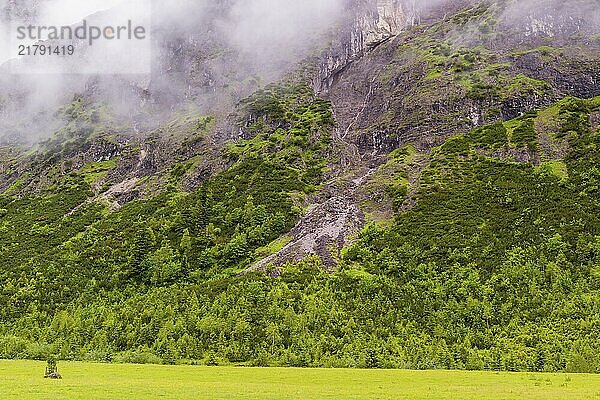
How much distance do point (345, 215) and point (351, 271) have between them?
2079cm

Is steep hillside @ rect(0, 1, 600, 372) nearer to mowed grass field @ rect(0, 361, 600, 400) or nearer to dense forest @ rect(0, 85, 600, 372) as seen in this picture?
dense forest @ rect(0, 85, 600, 372)

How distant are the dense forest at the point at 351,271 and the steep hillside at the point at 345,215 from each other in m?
0.34

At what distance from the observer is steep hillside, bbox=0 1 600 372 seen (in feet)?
220

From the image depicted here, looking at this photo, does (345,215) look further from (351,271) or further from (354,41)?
(354,41)

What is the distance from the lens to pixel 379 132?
140500 millimetres

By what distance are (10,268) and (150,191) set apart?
130 feet

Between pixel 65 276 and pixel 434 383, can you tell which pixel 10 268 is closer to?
pixel 65 276

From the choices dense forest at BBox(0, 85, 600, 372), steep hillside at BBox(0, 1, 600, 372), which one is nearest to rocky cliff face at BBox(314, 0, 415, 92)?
steep hillside at BBox(0, 1, 600, 372)

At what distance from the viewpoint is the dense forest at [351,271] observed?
64.4 m

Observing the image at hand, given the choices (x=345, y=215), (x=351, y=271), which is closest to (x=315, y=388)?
(x=351, y=271)

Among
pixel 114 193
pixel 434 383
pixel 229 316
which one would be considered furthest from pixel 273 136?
pixel 434 383

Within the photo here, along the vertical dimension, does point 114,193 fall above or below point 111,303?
above

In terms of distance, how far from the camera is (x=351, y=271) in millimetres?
81562

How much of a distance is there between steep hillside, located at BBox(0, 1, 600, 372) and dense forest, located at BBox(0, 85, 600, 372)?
342 mm
